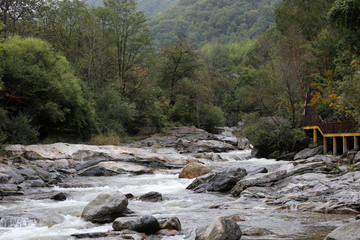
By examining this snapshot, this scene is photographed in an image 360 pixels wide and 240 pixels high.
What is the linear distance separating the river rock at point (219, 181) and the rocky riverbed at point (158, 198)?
41mm

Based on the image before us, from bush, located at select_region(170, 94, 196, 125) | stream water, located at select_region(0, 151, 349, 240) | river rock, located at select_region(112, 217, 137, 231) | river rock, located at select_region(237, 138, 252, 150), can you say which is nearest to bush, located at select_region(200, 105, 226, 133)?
bush, located at select_region(170, 94, 196, 125)

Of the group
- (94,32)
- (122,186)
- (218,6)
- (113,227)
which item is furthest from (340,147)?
(218,6)

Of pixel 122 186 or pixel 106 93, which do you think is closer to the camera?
pixel 122 186

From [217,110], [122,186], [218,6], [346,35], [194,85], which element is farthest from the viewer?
[218,6]

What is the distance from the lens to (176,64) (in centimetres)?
4797

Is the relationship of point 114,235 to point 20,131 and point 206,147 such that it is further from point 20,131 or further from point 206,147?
point 206,147

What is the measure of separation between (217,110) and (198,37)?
8417cm

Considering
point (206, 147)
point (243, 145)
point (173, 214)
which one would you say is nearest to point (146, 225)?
point (173, 214)

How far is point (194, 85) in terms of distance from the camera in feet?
156

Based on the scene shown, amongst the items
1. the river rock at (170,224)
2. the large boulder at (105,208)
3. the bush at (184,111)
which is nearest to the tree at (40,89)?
the large boulder at (105,208)

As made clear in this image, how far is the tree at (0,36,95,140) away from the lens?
23359mm

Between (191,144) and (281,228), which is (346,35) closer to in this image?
(281,228)

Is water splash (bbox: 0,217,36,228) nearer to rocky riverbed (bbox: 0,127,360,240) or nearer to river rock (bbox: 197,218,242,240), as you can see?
rocky riverbed (bbox: 0,127,360,240)

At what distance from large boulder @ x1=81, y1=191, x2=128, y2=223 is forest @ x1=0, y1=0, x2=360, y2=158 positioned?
6.08 meters
